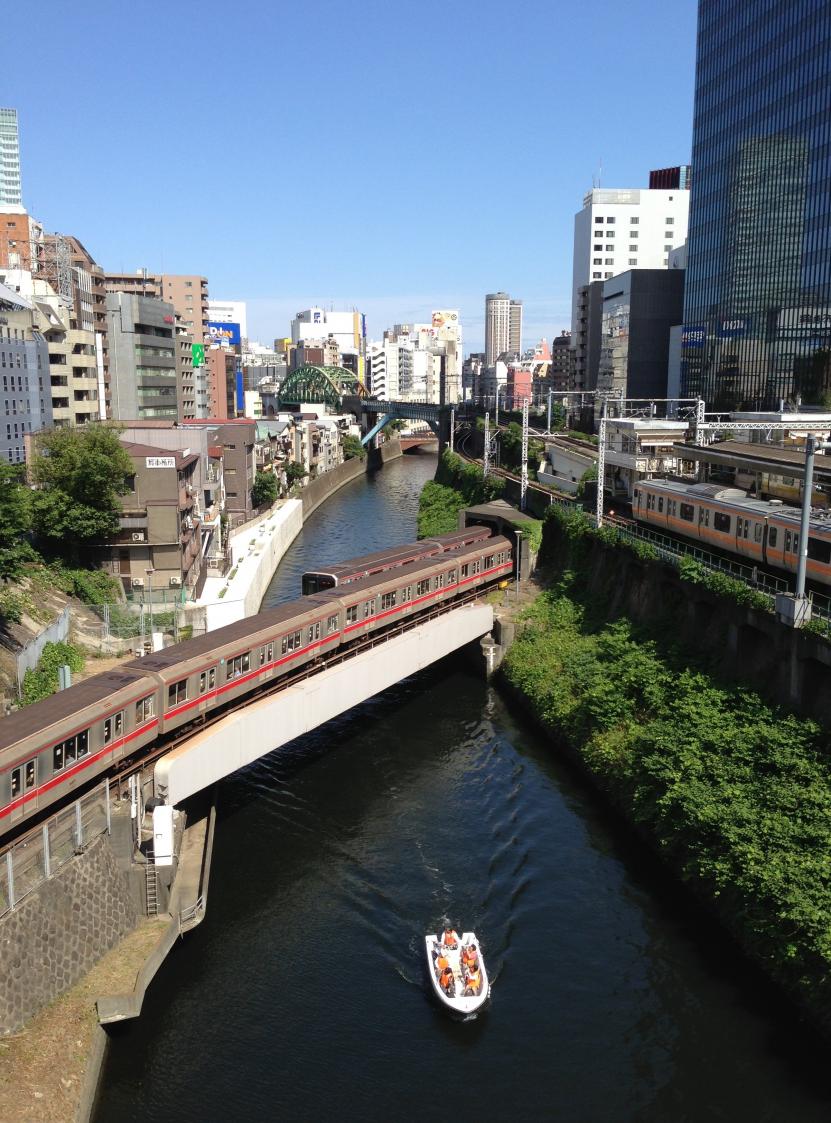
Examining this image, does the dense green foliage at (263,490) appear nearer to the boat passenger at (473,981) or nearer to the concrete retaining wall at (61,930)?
the concrete retaining wall at (61,930)

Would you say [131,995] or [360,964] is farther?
[360,964]

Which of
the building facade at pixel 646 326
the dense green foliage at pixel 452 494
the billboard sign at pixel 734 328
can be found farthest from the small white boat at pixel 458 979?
the building facade at pixel 646 326

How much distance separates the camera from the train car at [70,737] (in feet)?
68.1

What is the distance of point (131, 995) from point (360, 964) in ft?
17.4

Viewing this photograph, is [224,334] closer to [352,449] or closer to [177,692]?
[352,449]

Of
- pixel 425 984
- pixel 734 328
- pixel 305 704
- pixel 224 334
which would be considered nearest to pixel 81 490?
pixel 305 704

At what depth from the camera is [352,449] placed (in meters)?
137

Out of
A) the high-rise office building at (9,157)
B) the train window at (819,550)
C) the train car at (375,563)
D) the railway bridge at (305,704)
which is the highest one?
the high-rise office building at (9,157)

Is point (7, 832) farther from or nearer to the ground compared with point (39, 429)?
nearer to the ground

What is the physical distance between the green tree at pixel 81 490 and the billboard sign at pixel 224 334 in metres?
114

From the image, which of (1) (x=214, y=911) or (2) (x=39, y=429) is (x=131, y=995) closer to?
(1) (x=214, y=911)

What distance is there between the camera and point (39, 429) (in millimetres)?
54688

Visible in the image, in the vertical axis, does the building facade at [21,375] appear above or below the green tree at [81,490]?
above

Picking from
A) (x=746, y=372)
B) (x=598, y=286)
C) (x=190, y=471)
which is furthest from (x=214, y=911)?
(x=598, y=286)
